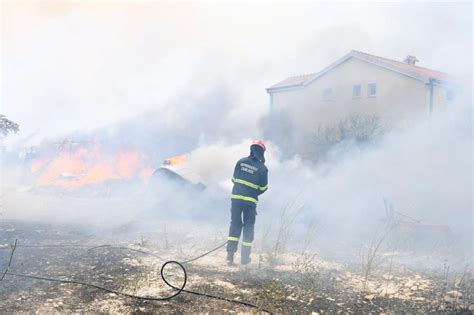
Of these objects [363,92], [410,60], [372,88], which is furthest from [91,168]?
[410,60]

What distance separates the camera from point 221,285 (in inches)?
199

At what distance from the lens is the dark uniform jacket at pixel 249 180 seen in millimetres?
6145

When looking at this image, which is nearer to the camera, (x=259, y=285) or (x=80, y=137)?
(x=259, y=285)

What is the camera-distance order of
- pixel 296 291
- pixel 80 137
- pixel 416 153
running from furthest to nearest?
pixel 80 137 → pixel 416 153 → pixel 296 291

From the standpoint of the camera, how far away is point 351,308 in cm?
441

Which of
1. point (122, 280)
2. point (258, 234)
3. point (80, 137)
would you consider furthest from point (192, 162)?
point (80, 137)

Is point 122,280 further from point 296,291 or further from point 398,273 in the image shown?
point 398,273

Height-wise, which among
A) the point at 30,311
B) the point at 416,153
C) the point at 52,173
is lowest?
the point at 30,311

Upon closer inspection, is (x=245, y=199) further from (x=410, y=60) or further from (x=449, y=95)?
(x=410, y=60)

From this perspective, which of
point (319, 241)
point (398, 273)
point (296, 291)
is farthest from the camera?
point (319, 241)

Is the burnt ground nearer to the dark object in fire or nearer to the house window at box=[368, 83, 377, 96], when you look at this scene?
the dark object in fire

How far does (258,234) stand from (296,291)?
344cm

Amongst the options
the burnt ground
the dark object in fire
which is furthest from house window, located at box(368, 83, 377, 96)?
the burnt ground

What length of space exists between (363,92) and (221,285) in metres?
15.7
